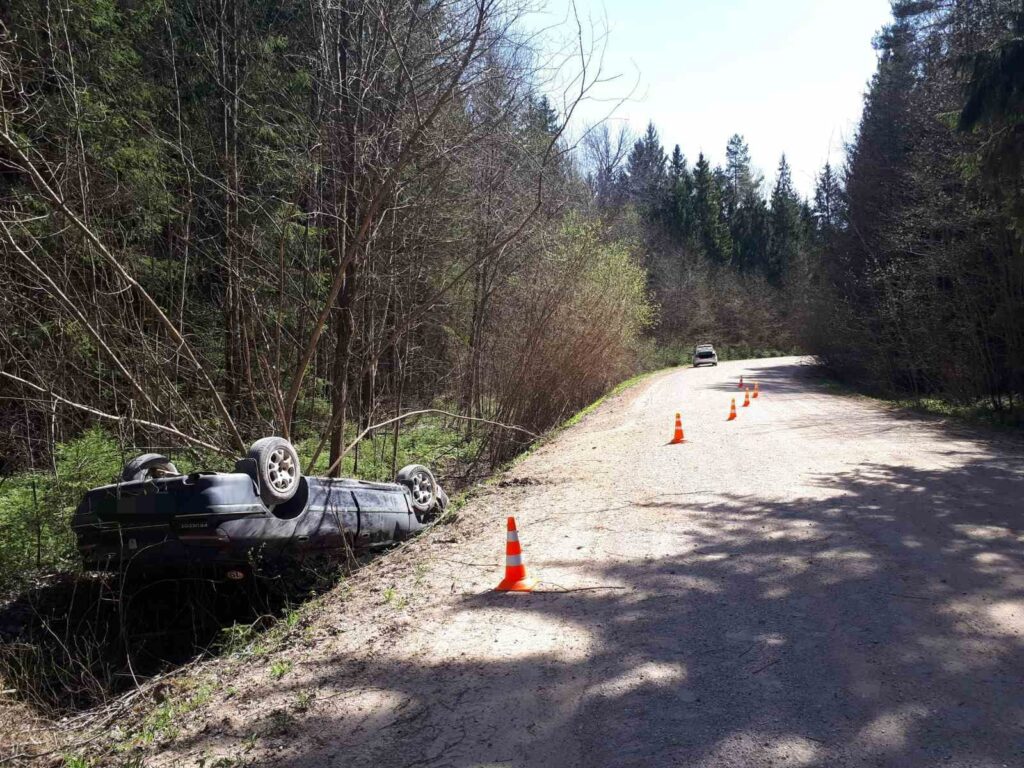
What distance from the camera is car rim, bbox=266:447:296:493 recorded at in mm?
6949

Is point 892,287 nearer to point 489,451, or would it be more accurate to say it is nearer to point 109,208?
point 489,451

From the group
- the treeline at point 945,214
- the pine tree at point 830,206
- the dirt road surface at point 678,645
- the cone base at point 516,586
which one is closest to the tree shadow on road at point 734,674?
the dirt road surface at point 678,645

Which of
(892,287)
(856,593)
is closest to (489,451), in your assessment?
(856,593)

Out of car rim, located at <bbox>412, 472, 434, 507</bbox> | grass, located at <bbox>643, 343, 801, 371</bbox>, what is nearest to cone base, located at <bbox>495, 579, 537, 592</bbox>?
car rim, located at <bbox>412, 472, 434, 507</bbox>

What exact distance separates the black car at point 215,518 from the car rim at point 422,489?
1.76m

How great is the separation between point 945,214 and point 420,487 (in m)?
15.7

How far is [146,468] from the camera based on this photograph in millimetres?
7543

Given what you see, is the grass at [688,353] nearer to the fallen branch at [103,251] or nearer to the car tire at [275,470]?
the fallen branch at [103,251]

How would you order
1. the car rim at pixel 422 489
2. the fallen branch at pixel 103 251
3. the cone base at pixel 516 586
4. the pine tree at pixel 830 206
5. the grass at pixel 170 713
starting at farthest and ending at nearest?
1. the pine tree at pixel 830 206
2. the car rim at pixel 422 489
3. the fallen branch at pixel 103 251
4. the cone base at pixel 516 586
5. the grass at pixel 170 713

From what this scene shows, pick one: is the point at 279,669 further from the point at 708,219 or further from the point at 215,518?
the point at 708,219

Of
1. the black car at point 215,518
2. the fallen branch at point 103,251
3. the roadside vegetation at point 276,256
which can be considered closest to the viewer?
the black car at point 215,518

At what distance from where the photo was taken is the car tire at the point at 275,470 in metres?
6.78

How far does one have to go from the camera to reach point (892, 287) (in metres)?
22.4

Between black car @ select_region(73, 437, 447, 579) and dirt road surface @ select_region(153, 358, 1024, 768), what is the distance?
73cm
